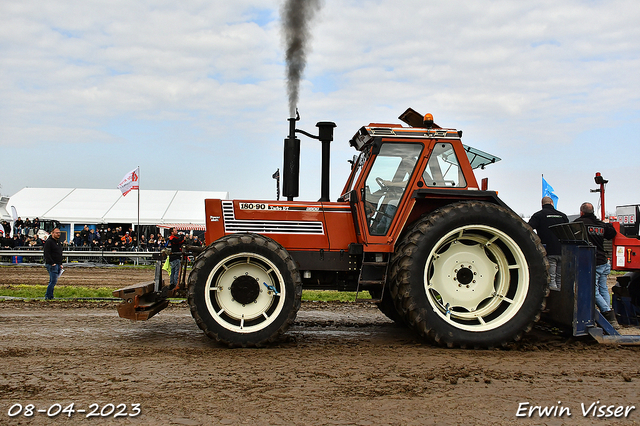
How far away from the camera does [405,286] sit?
5.24 metres

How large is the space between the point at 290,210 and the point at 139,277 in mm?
11097

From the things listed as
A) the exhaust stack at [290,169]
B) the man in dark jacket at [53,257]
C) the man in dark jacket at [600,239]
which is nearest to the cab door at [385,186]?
the exhaust stack at [290,169]

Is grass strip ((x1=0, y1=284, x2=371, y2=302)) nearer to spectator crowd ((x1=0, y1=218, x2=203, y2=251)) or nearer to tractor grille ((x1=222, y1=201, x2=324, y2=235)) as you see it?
tractor grille ((x1=222, y1=201, x2=324, y2=235))

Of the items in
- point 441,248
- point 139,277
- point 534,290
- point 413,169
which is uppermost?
point 413,169

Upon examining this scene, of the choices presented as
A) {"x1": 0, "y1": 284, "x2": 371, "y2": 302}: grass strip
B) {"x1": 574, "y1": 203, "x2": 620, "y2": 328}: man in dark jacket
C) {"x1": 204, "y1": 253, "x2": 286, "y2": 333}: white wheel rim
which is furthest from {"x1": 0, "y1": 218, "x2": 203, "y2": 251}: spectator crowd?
{"x1": 574, "y1": 203, "x2": 620, "y2": 328}: man in dark jacket

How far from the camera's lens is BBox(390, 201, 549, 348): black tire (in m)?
5.29

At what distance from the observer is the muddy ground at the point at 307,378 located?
11.4ft

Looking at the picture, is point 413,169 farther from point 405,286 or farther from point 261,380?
point 261,380

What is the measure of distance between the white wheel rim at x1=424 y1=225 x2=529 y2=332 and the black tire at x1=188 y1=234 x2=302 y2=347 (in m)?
1.59

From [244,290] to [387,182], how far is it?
6.70 ft

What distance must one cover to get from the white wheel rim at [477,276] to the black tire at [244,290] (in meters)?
1.59

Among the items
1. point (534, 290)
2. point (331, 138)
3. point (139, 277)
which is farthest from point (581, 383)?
point (139, 277)

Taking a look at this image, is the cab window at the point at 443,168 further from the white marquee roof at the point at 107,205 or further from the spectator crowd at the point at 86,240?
the white marquee roof at the point at 107,205

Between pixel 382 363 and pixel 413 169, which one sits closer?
pixel 382 363
